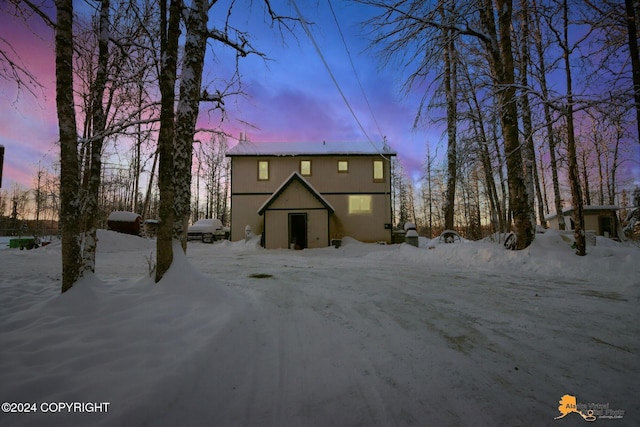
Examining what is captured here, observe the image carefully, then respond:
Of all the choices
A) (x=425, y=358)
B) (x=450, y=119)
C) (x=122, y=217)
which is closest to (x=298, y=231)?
(x=450, y=119)

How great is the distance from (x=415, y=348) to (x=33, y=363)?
342 centimetres

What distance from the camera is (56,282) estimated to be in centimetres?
530

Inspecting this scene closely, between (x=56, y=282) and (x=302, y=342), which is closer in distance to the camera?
(x=302, y=342)

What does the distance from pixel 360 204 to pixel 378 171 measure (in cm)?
304

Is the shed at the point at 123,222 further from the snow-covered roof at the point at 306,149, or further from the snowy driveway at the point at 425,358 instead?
the snowy driveway at the point at 425,358

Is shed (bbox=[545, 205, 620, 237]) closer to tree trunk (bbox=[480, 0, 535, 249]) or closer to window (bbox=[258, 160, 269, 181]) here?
tree trunk (bbox=[480, 0, 535, 249])

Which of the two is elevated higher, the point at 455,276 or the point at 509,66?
the point at 509,66

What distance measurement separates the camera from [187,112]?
4.93 meters

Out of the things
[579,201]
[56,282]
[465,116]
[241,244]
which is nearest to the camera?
[56,282]

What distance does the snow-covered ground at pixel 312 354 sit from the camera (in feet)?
5.78

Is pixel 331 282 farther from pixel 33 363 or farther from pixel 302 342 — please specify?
pixel 33 363

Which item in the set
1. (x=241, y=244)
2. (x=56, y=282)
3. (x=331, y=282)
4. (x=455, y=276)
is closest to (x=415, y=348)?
(x=331, y=282)

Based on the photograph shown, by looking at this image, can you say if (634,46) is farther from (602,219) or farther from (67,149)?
(602,219)

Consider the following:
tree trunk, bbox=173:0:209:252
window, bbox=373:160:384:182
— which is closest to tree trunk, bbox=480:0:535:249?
tree trunk, bbox=173:0:209:252
